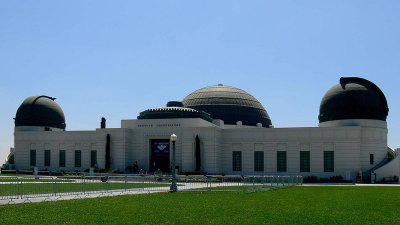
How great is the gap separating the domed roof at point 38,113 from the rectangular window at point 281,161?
3386 centimetres

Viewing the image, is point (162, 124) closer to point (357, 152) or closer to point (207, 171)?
point (207, 171)

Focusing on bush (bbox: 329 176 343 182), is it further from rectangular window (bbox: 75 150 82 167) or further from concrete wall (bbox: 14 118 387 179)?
rectangular window (bbox: 75 150 82 167)

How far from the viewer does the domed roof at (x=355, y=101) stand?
199ft

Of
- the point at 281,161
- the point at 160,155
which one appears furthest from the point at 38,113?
the point at 281,161

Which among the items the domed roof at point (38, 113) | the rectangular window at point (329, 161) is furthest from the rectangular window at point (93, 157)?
the rectangular window at point (329, 161)

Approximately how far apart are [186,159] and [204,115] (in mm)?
7154

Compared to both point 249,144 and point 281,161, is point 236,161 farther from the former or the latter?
point 281,161

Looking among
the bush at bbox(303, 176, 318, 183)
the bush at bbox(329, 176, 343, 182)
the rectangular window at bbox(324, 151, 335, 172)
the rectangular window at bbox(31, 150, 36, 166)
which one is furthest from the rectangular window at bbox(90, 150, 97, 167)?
the bush at bbox(329, 176, 343, 182)

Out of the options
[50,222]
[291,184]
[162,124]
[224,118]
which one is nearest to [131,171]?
[162,124]

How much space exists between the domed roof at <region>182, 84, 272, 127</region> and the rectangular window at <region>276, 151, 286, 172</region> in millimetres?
13892

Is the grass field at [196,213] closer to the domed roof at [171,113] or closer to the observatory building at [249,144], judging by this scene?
the observatory building at [249,144]

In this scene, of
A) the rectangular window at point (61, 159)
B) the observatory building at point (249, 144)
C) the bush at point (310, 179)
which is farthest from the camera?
the rectangular window at point (61, 159)

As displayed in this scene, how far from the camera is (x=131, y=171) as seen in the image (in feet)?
203

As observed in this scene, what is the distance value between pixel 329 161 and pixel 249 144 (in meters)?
9.41
